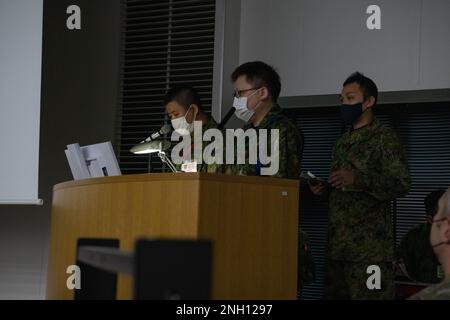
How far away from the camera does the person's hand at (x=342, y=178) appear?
3580 millimetres

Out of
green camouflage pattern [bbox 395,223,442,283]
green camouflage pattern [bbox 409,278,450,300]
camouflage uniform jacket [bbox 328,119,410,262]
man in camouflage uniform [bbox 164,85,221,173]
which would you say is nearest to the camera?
green camouflage pattern [bbox 409,278,450,300]

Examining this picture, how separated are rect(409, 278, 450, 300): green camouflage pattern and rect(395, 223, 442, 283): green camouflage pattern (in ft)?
8.63

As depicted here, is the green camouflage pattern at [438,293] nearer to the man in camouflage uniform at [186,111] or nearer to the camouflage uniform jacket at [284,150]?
the camouflage uniform jacket at [284,150]

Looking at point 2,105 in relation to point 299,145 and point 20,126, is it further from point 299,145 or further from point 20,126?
point 299,145

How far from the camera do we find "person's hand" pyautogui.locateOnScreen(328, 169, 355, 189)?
3.58 metres

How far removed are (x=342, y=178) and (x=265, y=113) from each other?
47 cm

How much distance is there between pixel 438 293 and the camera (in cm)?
178

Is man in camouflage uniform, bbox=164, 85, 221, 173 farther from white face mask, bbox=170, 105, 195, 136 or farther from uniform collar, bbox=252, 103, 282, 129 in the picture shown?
uniform collar, bbox=252, 103, 282, 129

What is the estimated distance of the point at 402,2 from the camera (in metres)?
4.99

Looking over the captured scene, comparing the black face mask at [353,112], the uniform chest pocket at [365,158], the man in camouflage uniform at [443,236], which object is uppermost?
the black face mask at [353,112]

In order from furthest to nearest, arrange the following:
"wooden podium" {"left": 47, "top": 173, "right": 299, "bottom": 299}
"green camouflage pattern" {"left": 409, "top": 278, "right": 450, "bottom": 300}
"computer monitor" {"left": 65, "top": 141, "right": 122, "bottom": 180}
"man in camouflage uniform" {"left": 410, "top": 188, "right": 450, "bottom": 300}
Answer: "computer monitor" {"left": 65, "top": 141, "right": 122, "bottom": 180} < "wooden podium" {"left": 47, "top": 173, "right": 299, "bottom": 299} < "man in camouflage uniform" {"left": 410, "top": 188, "right": 450, "bottom": 300} < "green camouflage pattern" {"left": 409, "top": 278, "right": 450, "bottom": 300}

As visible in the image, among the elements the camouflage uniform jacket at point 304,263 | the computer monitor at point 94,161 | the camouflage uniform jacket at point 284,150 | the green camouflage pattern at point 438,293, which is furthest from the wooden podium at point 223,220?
the green camouflage pattern at point 438,293

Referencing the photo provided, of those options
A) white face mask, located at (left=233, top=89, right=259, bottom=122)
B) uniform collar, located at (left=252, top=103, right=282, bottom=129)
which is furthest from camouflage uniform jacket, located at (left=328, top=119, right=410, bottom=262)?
white face mask, located at (left=233, top=89, right=259, bottom=122)
